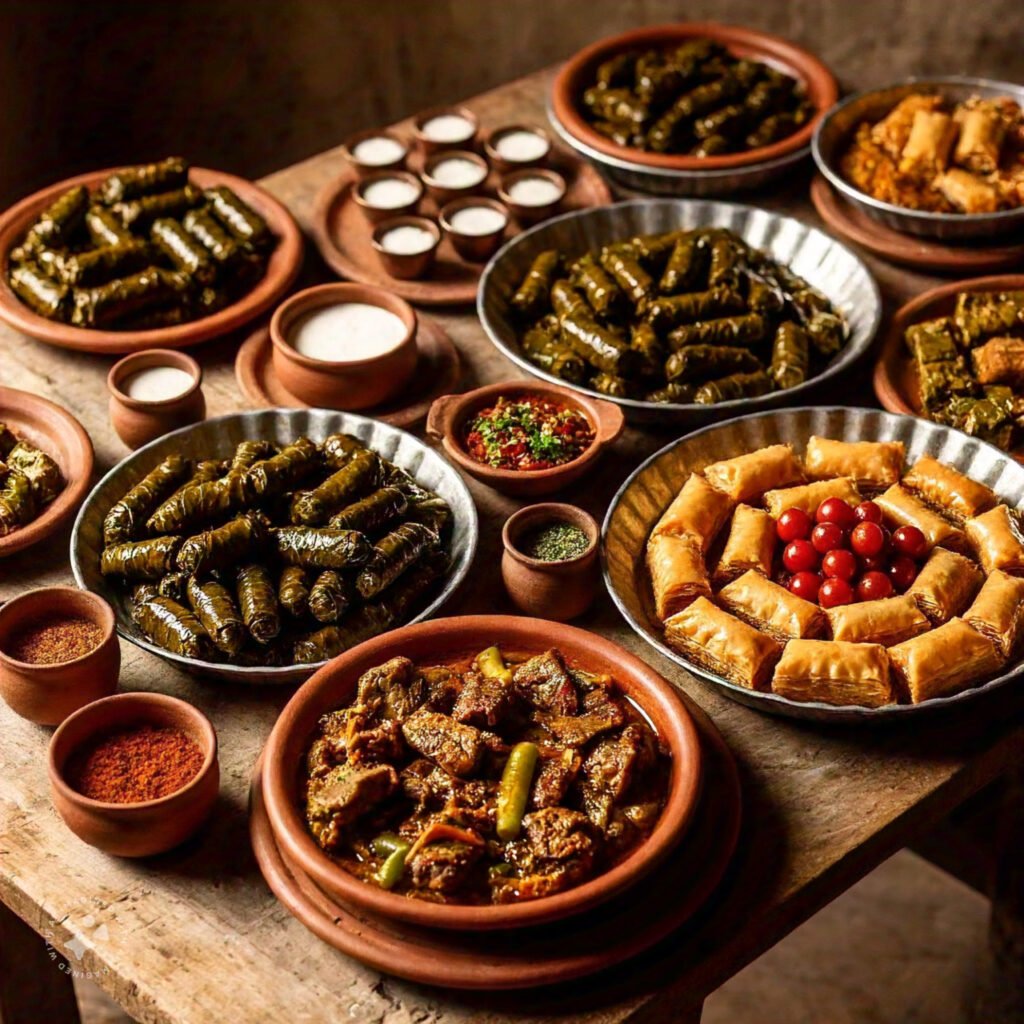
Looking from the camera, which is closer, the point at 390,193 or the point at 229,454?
the point at 229,454

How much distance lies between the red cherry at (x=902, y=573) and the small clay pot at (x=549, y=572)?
0.80 metres

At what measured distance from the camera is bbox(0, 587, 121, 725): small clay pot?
3.39m

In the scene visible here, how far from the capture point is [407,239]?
5188 mm

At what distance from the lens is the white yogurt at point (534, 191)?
5.38 meters

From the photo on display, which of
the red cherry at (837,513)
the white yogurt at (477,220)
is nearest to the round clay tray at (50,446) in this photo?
the white yogurt at (477,220)

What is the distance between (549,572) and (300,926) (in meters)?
1.11

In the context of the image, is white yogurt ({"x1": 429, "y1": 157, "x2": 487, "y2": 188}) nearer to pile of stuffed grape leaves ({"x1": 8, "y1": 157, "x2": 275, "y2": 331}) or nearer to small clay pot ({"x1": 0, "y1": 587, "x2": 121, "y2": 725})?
pile of stuffed grape leaves ({"x1": 8, "y1": 157, "x2": 275, "y2": 331})

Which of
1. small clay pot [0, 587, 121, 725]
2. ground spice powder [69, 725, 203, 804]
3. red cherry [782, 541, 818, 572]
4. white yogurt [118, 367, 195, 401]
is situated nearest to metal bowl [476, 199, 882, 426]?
red cherry [782, 541, 818, 572]

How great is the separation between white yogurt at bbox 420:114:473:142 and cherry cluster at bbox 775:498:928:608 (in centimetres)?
243

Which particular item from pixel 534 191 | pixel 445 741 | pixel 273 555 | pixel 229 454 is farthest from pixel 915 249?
pixel 445 741

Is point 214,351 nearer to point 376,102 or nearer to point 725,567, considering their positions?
point 725,567

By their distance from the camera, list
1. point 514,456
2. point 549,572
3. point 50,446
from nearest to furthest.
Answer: point 549,572
point 514,456
point 50,446

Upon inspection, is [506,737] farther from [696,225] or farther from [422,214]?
[422,214]

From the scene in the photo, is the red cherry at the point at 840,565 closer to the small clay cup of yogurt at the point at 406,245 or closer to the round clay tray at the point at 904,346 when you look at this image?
the round clay tray at the point at 904,346
